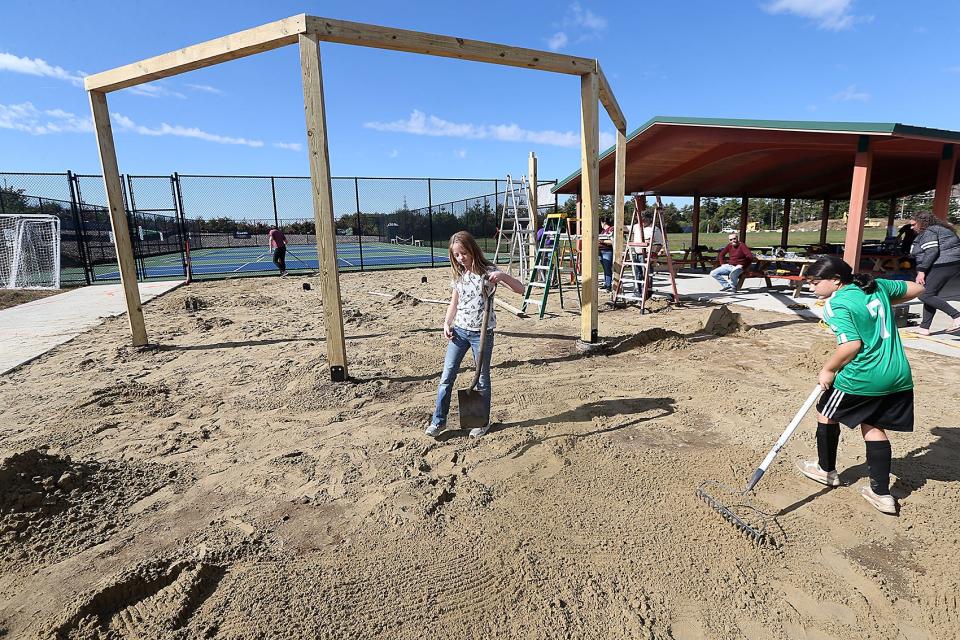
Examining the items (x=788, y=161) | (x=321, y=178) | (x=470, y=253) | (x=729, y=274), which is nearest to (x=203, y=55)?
(x=321, y=178)

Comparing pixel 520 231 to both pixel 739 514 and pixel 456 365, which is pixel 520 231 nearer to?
pixel 456 365

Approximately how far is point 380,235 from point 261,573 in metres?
33.3

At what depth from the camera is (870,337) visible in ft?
8.54

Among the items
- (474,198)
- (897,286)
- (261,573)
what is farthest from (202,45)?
(474,198)

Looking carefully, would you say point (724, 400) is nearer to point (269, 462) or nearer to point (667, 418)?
point (667, 418)

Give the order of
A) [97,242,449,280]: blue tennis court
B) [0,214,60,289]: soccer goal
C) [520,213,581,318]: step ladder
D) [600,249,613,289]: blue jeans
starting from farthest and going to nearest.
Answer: [97,242,449,280]: blue tennis court < [0,214,60,289]: soccer goal < [600,249,613,289]: blue jeans < [520,213,581,318]: step ladder

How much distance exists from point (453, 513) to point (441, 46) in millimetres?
4337

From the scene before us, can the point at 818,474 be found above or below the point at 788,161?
below

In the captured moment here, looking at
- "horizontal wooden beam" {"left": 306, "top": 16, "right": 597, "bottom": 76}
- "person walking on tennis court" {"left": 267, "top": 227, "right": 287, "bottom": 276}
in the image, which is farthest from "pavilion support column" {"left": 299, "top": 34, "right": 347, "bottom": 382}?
"person walking on tennis court" {"left": 267, "top": 227, "right": 287, "bottom": 276}

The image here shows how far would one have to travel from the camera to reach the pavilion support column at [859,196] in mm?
7953

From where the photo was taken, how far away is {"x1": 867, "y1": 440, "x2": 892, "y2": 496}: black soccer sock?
270 cm

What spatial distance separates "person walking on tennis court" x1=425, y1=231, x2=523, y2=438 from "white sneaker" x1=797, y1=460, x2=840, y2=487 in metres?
2.18

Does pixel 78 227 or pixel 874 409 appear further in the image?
pixel 78 227

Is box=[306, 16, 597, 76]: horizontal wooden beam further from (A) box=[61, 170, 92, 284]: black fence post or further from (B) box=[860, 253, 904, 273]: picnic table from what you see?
(A) box=[61, 170, 92, 284]: black fence post
